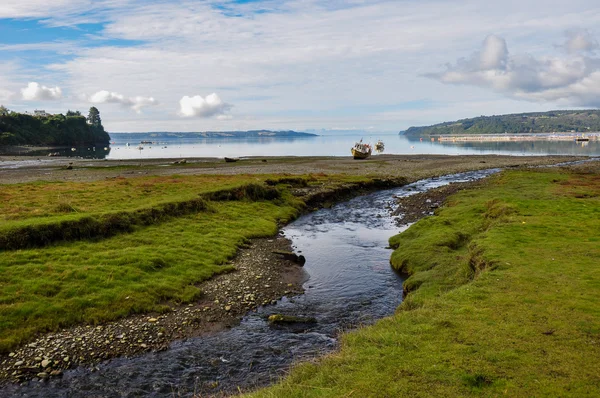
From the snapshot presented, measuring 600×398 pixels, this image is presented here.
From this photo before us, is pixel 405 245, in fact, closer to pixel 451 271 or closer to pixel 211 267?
pixel 451 271

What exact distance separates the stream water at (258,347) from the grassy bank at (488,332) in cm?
256

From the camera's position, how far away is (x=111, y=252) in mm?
24531

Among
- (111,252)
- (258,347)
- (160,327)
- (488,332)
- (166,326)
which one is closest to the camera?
(488,332)

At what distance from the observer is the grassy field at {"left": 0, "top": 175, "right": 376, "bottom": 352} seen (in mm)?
18438

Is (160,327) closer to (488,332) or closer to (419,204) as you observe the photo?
(488,332)

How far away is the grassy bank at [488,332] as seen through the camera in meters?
9.84

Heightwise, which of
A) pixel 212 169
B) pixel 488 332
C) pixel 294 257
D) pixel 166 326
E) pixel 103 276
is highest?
pixel 212 169

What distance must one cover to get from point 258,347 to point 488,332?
8.92m

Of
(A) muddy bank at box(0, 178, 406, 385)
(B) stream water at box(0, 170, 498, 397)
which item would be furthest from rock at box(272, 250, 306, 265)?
(B) stream water at box(0, 170, 498, 397)

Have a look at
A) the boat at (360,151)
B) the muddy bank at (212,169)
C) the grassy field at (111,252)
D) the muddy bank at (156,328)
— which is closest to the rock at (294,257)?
the muddy bank at (156,328)

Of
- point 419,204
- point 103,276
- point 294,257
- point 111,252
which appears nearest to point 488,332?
point 294,257

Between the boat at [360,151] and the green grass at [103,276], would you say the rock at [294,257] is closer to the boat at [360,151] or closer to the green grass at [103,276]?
the green grass at [103,276]

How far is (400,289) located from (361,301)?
9.14 ft

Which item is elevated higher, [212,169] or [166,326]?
[212,169]
